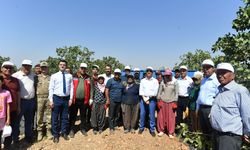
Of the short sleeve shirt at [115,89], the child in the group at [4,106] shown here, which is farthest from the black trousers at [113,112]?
the child in the group at [4,106]

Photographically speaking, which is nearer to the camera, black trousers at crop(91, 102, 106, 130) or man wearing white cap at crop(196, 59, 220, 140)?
man wearing white cap at crop(196, 59, 220, 140)

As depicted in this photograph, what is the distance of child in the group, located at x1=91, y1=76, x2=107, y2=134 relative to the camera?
738cm

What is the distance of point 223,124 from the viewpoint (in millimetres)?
3703

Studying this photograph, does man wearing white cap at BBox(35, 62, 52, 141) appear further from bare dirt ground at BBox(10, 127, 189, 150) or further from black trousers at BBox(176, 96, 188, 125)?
black trousers at BBox(176, 96, 188, 125)

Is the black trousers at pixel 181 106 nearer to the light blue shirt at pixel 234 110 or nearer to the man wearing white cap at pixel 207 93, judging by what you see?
the man wearing white cap at pixel 207 93

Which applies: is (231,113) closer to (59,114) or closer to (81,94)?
(81,94)

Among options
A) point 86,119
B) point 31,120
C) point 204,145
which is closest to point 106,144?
point 86,119

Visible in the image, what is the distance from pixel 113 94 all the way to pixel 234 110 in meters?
4.22

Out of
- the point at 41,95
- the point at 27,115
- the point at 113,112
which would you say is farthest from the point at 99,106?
the point at 27,115

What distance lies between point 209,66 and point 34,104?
4259mm

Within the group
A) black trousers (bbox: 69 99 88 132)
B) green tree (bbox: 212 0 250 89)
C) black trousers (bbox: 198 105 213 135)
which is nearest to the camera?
green tree (bbox: 212 0 250 89)

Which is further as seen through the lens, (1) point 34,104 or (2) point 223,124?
(1) point 34,104

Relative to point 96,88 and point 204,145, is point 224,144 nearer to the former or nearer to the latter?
point 204,145

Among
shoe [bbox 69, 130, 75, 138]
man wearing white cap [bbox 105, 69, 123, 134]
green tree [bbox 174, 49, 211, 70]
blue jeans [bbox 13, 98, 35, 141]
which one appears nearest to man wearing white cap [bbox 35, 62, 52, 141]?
blue jeans [bbox 13, 98, 35, 141]
